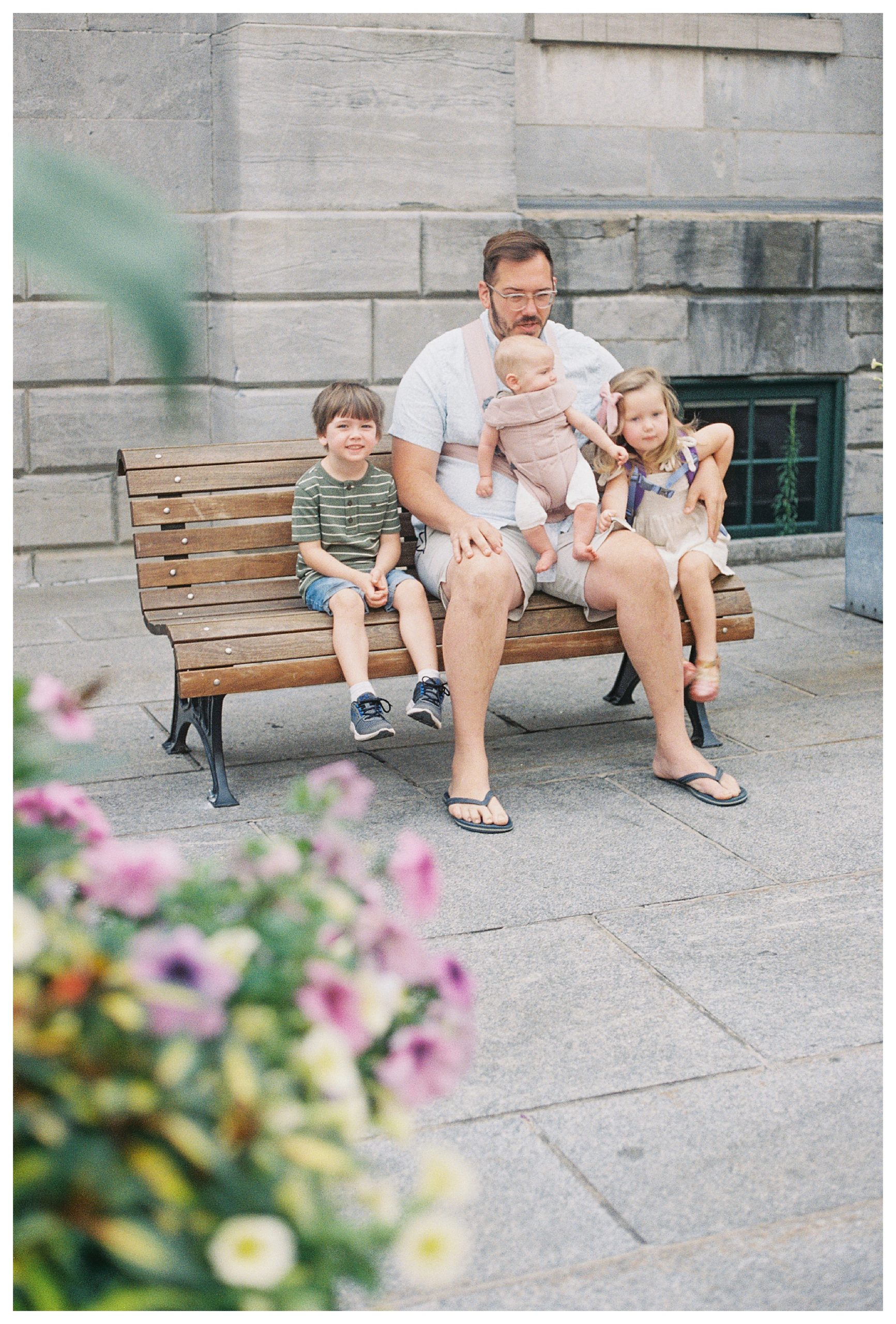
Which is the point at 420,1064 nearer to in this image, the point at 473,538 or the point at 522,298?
the point at 473,538

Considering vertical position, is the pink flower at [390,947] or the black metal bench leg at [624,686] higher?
the pink flower at [390,947]

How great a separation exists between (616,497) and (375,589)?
83 cm

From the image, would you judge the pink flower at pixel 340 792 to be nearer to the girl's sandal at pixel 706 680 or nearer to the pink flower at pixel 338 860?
the pink flower at pixel 338 860

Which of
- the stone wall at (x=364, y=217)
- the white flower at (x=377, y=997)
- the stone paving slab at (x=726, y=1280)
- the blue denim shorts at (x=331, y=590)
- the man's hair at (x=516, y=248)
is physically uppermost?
the stone wall at (x=364, y=217)

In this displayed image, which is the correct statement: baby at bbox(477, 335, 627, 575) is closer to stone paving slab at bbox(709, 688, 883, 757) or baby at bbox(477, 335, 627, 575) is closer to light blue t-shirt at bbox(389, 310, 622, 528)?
light blue t-shirt at bbox(389, 310, 622, 528)

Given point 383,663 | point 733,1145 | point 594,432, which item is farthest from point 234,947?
point 594,432

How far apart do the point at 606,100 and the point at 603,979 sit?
5.97 metres

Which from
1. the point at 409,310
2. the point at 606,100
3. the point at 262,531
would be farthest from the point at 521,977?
the point at 606,100

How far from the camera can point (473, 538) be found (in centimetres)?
422

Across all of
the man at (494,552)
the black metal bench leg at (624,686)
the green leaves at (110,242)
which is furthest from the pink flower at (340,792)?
the black metal bench leg at (624,686)

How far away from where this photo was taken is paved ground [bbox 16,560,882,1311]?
7.30 feet

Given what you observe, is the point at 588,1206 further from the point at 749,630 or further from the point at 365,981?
the point at 749,630

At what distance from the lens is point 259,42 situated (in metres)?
6.62

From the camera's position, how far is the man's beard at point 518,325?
14.2 ft
